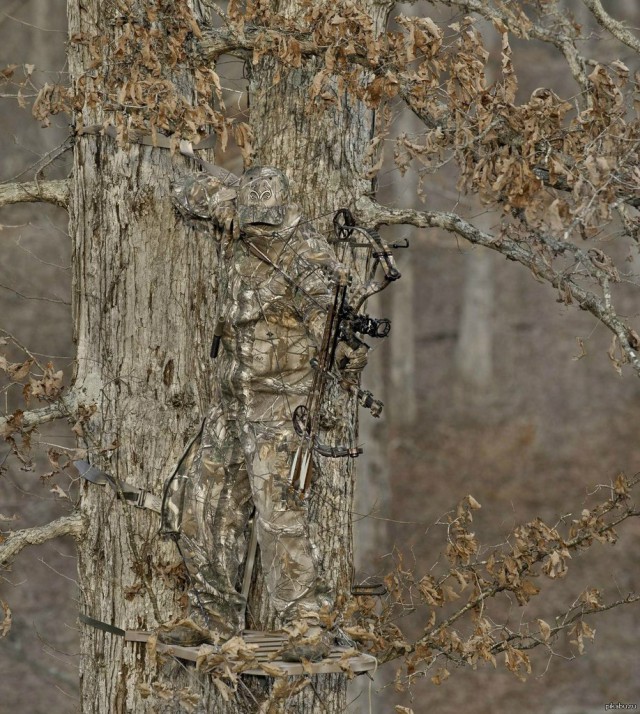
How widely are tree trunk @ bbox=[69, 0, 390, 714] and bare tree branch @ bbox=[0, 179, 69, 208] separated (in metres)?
0.25

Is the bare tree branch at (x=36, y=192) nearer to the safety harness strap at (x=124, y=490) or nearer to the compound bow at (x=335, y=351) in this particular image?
the safety harness strap at (x=124, y=490)

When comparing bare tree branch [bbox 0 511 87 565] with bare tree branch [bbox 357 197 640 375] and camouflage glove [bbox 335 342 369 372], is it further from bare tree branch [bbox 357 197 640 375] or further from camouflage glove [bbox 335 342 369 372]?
bare tree branch [bbox 357 197 640 375]

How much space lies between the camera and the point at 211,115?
5.69 meters

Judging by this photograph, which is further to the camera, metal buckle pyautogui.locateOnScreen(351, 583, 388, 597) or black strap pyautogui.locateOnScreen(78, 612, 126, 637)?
metal buckle pyautogui.locateOnScreen(351, 583, 388, 597)

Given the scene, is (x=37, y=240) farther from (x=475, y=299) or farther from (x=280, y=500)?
(x=280, y=500)

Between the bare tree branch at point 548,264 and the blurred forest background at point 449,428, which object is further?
the blurred forest background at point 449,428

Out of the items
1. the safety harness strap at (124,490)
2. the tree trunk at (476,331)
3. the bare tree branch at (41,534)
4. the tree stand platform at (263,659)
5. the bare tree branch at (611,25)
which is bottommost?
the tree stand platform at (263,659)

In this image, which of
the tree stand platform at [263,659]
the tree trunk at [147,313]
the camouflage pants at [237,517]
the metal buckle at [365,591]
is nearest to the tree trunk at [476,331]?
the metal buckle at [365,591]

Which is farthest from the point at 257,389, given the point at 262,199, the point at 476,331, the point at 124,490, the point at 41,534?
the point at 476,331

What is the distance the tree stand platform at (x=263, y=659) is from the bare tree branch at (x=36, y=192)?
2.42 m

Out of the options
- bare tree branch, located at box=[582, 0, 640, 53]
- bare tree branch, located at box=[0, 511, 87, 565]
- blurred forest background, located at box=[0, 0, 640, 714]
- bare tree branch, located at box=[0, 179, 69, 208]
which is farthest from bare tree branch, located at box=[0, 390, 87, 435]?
blurred forest background, located at box=[0, 0, 640, 714]

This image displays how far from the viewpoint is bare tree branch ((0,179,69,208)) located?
639 cm

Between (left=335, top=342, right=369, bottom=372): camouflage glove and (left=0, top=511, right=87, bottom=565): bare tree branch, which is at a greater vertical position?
(left=335, top=342, right=369, bottom=372): camouflage glove

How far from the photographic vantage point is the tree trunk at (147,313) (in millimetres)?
6129
